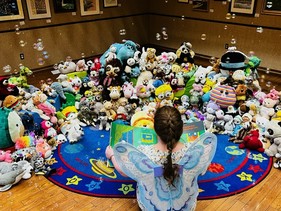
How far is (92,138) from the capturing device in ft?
10.4

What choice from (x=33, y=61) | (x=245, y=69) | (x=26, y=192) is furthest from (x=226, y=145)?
(x=33, y=61)

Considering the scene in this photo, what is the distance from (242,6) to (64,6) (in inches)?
A: 141

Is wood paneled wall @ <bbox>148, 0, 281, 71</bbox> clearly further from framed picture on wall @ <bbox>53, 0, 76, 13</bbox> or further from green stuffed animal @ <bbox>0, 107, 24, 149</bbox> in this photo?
green stuffed animal @ <bbox>0, 107, 24, 149</bbox>

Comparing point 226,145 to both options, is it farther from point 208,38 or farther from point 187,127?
point 208,38

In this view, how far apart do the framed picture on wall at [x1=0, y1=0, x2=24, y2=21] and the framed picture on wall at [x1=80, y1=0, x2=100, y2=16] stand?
1354mm

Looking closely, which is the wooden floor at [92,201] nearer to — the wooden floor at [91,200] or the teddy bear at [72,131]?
the wooden floor at [91,200]

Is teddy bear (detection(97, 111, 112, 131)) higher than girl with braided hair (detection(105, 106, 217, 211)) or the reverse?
the reverse

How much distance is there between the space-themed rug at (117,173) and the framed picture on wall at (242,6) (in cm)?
343

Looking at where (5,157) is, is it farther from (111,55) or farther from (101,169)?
(111,55)

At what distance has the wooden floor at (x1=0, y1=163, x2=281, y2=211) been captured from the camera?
2.24 m

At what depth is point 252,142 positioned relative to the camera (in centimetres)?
290

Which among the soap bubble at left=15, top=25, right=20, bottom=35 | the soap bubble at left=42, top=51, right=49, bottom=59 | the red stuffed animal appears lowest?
the red stuffed animal

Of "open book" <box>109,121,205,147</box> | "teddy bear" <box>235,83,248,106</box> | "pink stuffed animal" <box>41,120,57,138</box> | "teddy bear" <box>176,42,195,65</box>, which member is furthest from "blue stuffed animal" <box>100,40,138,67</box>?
"open book" <box>109,121,205,147</box>

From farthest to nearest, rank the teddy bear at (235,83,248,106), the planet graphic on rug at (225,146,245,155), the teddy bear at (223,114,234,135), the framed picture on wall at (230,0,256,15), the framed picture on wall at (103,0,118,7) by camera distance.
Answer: the framed picture on wall at (103,0,118,7) → the framed picture on wall at (230,0,256,15) → the teddy bear at (235,83,248,106) → the teddy bear at (223,114,234,135) → the planet graphic on rug at (225,146,245,155)
